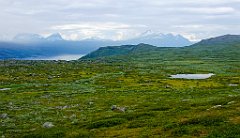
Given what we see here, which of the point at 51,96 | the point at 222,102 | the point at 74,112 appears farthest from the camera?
the point at 51,96

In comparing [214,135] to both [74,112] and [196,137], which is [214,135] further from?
[74,112]

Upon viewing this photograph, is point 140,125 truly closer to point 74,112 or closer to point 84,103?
point 74,112

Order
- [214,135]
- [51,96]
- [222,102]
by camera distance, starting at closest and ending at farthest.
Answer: [214,135] < [222,102] < [51,96]

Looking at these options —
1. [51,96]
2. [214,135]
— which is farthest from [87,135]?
[51,96]

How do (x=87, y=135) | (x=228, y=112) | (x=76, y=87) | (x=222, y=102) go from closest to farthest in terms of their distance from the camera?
(x=87, y=135) → (x=228, y=112) → (x=222, y=102) → (x=76, y=87)

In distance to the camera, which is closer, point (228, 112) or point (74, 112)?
point (228, 112)

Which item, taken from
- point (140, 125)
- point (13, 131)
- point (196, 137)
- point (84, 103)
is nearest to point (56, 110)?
point (84, 103)

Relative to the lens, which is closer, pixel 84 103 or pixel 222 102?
pixel 222 102

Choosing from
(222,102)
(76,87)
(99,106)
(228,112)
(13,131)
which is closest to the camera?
(228,112)

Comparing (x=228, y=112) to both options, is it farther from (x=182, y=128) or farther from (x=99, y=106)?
(x=99, y=106)
